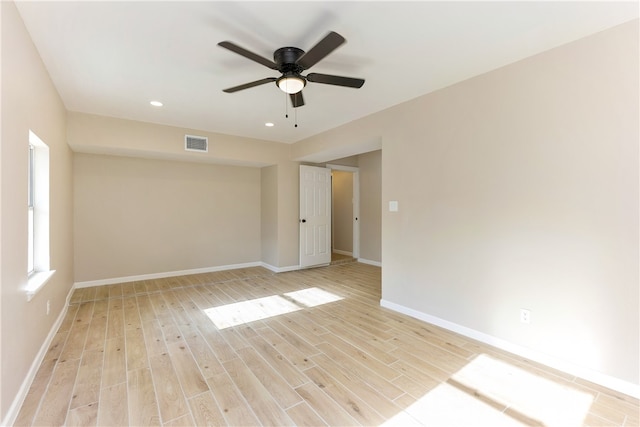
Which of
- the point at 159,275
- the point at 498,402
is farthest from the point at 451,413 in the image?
the point at 159,275

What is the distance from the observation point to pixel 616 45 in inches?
78.0

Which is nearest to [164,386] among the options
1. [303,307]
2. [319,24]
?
[303,307]

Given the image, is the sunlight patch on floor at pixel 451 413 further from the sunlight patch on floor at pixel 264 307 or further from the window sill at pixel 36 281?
the window sill at pixel 36 281

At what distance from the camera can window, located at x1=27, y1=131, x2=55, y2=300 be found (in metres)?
2.60

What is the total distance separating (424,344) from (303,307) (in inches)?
60.6

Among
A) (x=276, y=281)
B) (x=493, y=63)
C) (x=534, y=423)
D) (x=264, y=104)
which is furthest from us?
(x=276, y=281)

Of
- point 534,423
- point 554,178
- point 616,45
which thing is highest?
point 616,45

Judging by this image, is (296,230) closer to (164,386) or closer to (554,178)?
(164,386)

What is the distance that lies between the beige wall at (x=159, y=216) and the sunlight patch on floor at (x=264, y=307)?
6.98 feet

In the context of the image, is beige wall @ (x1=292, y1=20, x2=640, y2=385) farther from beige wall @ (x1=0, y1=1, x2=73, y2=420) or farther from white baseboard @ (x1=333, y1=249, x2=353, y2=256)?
white baseboard @ (x1=333, y1=249, x2=353, y2=256)

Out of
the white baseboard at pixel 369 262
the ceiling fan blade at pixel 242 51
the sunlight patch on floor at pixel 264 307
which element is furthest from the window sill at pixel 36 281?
the white baseboard at pixel 369 262

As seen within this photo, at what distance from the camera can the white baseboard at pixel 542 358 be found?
1.96 m

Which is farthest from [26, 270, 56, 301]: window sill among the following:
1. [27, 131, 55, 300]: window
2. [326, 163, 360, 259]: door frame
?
[326, 163, 360, 259]: door frame

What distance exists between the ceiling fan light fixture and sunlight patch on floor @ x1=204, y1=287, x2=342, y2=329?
2480 millimetres
